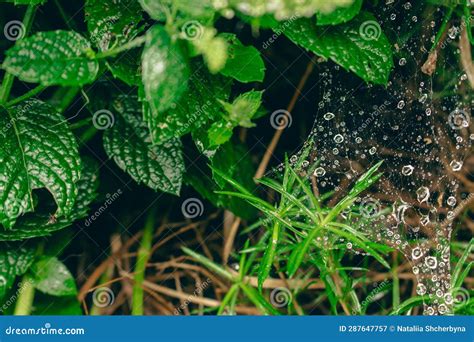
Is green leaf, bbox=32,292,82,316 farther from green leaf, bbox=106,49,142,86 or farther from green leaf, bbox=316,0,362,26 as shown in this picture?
green leaf, bbox=316,0,362,26

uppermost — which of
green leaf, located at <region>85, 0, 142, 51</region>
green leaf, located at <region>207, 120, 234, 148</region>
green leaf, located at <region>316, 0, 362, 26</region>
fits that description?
green leaf, located at <region>316, 0, 362, 26</region>

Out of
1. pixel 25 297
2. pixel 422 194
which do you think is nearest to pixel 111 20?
pixel 25 297

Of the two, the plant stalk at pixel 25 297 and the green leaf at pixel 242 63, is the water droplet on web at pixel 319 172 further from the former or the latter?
the plant stalk at pixel 25 297

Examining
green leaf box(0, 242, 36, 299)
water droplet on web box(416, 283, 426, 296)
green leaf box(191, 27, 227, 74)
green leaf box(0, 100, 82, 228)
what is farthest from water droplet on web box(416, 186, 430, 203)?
green leaf box(0, 242, 36, 299)

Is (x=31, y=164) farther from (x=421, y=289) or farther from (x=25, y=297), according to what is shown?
(x=421, y=289)

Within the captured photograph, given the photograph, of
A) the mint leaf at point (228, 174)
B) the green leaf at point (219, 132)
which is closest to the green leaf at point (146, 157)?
the mint leaf at point (228, 174)
